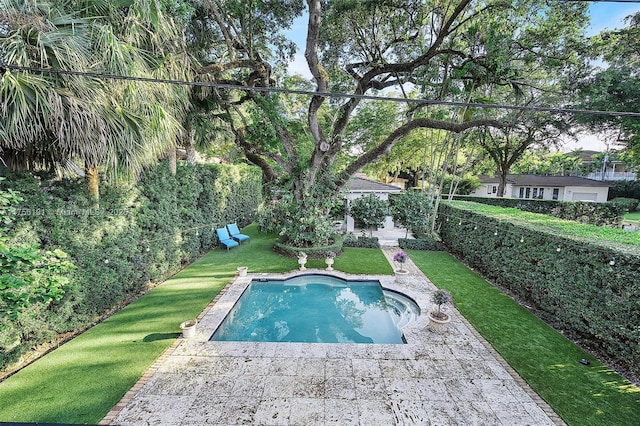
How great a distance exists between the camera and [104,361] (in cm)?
496

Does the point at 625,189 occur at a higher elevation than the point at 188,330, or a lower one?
higher

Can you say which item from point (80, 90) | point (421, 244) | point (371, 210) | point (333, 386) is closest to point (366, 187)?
point (371, 210)

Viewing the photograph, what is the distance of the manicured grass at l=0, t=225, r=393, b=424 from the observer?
3914 millimetres

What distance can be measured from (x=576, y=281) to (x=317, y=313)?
613cm

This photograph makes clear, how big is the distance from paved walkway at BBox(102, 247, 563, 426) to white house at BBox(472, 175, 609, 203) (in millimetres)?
35099

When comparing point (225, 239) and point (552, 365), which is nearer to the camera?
point (552, 365)

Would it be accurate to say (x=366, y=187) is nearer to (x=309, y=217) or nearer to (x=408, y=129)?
(x=408, y=129)

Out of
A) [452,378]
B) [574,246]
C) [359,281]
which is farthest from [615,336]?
[359,281]

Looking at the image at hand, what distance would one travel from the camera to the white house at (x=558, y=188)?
1198 inches

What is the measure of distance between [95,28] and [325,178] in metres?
9.37

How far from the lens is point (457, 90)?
423 inches

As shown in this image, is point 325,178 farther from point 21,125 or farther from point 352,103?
point 21,125

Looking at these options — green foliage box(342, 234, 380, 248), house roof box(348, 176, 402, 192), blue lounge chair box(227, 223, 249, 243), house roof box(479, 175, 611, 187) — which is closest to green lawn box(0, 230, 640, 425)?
blue lounge chair box(227, 223, 249, 243)

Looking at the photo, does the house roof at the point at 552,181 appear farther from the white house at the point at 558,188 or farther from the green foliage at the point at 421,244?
the green foliage at the point at 421,244
